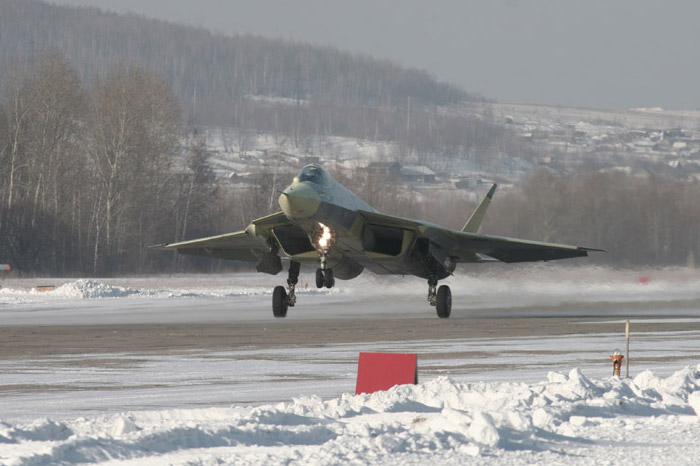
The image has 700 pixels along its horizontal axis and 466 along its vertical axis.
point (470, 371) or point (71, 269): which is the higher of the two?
point (470, 371)

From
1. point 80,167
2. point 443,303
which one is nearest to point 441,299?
point 443,303

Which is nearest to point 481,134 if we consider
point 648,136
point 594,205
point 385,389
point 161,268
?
point 648,136

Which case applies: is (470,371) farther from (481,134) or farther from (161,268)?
(481,134)

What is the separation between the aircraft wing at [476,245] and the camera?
22.3 m

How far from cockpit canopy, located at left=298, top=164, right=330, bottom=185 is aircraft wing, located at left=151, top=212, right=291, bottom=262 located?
138 cm

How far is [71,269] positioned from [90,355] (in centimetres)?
4720

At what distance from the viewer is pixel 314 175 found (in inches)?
801

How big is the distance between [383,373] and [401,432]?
2548 millimetres

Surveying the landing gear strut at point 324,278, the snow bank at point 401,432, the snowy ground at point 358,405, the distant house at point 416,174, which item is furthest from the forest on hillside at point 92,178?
the distant house at point 416,174

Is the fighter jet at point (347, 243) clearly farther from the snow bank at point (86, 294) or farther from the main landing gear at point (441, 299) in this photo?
the snow bank at point (86, 294)

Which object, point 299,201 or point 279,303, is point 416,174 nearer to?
point 279,303

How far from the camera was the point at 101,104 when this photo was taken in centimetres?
6091

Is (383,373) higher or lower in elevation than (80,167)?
lower

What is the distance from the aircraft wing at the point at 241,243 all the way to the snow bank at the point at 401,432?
13.1 m
